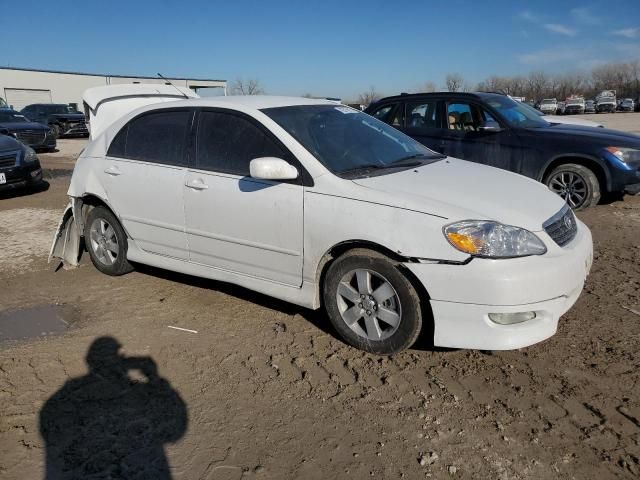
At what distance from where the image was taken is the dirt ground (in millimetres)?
2420

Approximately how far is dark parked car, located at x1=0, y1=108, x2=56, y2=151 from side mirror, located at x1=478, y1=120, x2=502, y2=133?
1420cm

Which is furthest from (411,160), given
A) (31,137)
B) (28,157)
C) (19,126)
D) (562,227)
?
(31,137)

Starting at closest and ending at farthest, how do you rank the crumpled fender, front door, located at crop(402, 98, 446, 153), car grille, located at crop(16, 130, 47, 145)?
1. the crumpled fender
2. front door, located at crop(402, 98, 446, 153)
3. car grille, located at crop(16, 130, 47, 145)

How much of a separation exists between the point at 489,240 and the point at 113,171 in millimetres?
3339

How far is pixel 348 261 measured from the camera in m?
3.30

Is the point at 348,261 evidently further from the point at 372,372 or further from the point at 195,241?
the point at 195,241

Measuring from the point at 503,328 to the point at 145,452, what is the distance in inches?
80.0

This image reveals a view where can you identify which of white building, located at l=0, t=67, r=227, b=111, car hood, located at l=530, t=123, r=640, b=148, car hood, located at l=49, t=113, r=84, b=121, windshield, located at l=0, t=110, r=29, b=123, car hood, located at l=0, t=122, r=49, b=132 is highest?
white building, located at l=0, t=67, r=227, b=111

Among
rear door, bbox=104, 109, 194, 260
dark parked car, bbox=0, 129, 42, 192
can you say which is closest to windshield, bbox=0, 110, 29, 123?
dark parked car, bbox=0, 129, 42, 192

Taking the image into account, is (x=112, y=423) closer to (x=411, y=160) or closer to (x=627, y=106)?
(x=411, y=160)

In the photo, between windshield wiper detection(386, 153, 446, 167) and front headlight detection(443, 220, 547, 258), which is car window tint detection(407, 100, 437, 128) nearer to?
windshield wiper detection(386, 153, 446, 167)

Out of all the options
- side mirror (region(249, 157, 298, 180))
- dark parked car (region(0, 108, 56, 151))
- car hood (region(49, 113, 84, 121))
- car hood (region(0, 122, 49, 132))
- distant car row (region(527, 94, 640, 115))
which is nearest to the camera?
side mirror (region(249, 157, 298, 180))

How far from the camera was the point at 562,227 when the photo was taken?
10.9 feet

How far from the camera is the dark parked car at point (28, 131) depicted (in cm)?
1599
